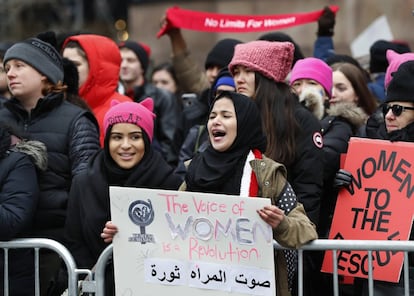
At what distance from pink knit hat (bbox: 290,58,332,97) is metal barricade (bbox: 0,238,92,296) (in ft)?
8.02

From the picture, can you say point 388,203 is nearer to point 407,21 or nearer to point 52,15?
point 407,21

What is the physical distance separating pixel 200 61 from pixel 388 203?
11776mm

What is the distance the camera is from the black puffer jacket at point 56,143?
681 cm

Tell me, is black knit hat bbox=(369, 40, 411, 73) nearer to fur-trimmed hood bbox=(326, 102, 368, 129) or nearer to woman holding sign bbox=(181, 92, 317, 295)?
fur-trimmed hood bbox=(326, 102, 368, 129)

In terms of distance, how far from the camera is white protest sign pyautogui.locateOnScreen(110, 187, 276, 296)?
577 centimetres

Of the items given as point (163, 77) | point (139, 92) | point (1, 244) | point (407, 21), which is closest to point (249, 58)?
point (1, 244)

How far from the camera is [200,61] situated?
17.9 m

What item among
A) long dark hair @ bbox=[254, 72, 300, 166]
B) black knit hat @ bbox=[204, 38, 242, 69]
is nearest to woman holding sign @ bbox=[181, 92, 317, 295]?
long dark hair @ bbox=[254, 72, 300, 166]

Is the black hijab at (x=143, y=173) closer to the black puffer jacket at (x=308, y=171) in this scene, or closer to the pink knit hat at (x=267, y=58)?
the black puffer jacket at (x=308, y=171)

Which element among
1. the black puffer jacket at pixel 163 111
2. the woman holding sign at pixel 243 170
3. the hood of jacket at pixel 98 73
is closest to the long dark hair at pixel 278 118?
the woman holding sign at pixel 243 170

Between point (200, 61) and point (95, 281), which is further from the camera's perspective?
point (200, 61)

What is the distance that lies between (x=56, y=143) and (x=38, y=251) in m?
0.92

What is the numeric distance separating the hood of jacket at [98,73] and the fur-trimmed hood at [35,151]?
4.49 ft

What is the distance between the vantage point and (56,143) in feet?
22.9
